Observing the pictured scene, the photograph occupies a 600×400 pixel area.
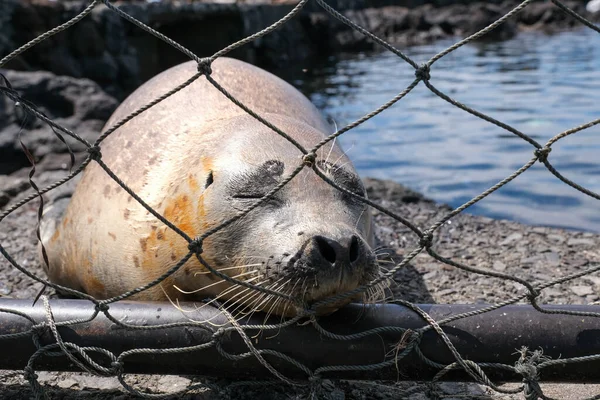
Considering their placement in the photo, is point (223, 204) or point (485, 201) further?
point (485, 201)

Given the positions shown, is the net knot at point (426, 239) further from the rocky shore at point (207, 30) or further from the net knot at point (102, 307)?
the rocky shore at point (207, 30)

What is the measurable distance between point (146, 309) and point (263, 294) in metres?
0.41

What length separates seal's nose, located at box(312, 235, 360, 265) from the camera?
2.28 metres

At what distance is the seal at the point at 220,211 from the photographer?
2385 mm

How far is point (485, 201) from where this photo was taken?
6391 mm

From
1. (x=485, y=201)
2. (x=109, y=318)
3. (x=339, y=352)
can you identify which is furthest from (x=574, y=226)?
(x=109, y=318)

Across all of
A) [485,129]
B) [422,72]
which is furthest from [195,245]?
[485,129]

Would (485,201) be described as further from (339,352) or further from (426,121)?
(339,352)

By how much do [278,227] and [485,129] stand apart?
271 inches

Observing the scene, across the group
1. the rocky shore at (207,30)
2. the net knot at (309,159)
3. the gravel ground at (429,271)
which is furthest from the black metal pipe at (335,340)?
A: the rocky shore at (207,30)

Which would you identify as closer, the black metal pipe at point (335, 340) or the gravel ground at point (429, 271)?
the black metal pipe at point (335, 340)

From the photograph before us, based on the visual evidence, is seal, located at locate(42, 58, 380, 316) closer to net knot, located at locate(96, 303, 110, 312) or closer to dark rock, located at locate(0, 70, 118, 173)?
net knot, located at locate(96, 303, 110, 312)

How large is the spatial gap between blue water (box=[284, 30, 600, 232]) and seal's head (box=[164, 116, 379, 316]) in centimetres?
99

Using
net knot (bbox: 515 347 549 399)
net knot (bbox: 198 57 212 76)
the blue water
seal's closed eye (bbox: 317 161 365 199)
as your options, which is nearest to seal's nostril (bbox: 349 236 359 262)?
seal's closed eye (bbox: 317 161 365 199)
